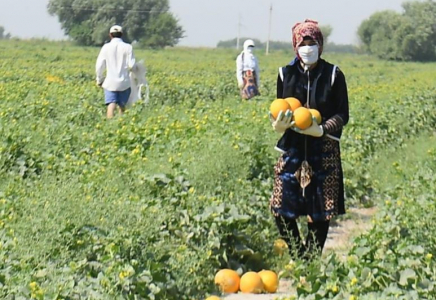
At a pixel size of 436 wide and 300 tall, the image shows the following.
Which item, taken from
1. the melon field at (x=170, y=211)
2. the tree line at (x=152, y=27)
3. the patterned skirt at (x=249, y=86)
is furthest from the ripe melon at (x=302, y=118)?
the tree line at (x=152, y=27)

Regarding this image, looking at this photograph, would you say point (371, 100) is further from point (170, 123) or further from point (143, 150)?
point (143, 150)

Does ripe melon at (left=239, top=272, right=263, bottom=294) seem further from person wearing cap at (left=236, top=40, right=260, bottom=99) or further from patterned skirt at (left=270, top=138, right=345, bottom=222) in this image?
person wearing cap at (left=236, top=40, right=260, bottom=99)

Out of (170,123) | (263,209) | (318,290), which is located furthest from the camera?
(170,123)

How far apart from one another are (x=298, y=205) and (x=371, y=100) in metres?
9.95

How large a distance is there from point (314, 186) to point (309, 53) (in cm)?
80

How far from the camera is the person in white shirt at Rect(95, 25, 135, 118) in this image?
440 inches

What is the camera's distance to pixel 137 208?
5492mm

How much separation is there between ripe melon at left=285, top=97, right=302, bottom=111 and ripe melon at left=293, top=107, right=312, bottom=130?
7cm

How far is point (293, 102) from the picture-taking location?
5191 millimetres

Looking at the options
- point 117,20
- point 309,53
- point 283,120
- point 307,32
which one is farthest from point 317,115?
point 117,20

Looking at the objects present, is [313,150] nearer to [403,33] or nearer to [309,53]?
[309,53]

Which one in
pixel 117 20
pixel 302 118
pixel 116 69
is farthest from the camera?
pixel 117 20

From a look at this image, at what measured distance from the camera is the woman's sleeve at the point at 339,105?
527 centimetres

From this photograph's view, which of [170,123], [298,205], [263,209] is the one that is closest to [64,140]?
[170,123]
